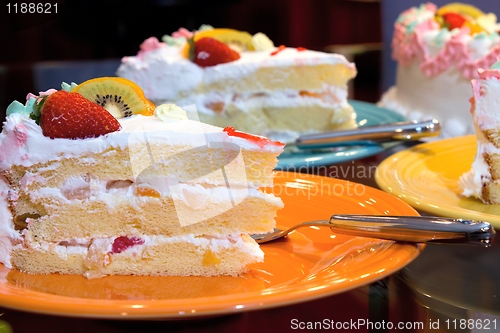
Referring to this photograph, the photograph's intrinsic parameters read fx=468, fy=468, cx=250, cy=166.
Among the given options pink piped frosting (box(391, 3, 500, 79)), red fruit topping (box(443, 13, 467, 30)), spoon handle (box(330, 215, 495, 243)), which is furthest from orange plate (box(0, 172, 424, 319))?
red fruit topping (box(443, 13, 467, 30))

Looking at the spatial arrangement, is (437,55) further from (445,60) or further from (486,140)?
(486,140)

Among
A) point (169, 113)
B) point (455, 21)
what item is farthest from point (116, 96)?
point (455, 21)

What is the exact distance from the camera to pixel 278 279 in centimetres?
105

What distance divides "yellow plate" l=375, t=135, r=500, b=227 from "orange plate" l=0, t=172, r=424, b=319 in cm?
9

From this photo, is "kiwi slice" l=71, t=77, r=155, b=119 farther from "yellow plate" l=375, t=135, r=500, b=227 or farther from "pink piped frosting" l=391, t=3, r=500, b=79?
"pink piped frosting" l=391, t=3, r=500, b=79

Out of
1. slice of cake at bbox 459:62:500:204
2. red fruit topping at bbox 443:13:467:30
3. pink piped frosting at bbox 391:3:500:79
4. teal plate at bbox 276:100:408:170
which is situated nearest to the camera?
slice of cake at bbox 459:62:500:204

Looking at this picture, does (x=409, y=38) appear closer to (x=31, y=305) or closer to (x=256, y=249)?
(x=256, y=249)

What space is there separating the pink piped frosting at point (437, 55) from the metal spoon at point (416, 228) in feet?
5.89

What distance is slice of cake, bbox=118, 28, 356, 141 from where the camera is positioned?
8.02ft

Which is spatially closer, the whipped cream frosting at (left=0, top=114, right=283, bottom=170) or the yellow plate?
the whipped cream frosting at (left=0, top=114, right=283, bottom=170)

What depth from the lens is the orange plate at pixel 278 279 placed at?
0.82m

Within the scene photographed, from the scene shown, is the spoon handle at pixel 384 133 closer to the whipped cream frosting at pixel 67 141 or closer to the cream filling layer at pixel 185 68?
the cream filling layer at pixel 185 68

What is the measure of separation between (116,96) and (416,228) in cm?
84

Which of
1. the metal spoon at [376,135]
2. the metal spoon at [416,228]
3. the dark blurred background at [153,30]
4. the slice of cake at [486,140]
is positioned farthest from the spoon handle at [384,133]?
the dark blurred background at [153,30]
